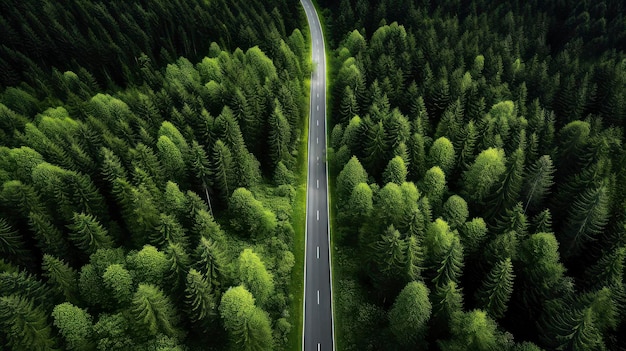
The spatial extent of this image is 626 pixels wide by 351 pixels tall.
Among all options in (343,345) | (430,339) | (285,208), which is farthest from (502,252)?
(285,208)

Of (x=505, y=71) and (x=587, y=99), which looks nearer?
(x=587, y=99)

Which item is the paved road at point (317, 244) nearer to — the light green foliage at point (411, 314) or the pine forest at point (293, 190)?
the pine forest at point (293, 190)

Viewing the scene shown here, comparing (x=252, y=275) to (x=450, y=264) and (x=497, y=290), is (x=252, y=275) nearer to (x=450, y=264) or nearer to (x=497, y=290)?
(x=450, y=264)

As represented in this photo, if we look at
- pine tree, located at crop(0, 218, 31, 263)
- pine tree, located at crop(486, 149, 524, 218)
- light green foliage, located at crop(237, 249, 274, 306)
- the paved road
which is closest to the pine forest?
light green foliage, located at crop(237, 249, 274, 306)

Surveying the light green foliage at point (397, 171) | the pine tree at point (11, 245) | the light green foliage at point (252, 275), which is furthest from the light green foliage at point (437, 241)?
the pine tree at point (11, 245)

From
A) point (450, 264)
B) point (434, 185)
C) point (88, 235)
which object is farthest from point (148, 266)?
point (434, 185)

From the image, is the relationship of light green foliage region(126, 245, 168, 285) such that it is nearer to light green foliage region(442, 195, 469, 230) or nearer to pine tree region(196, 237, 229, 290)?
pine tree region(196, 237, 229, 290)

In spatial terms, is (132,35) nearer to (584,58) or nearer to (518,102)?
(518,102)
